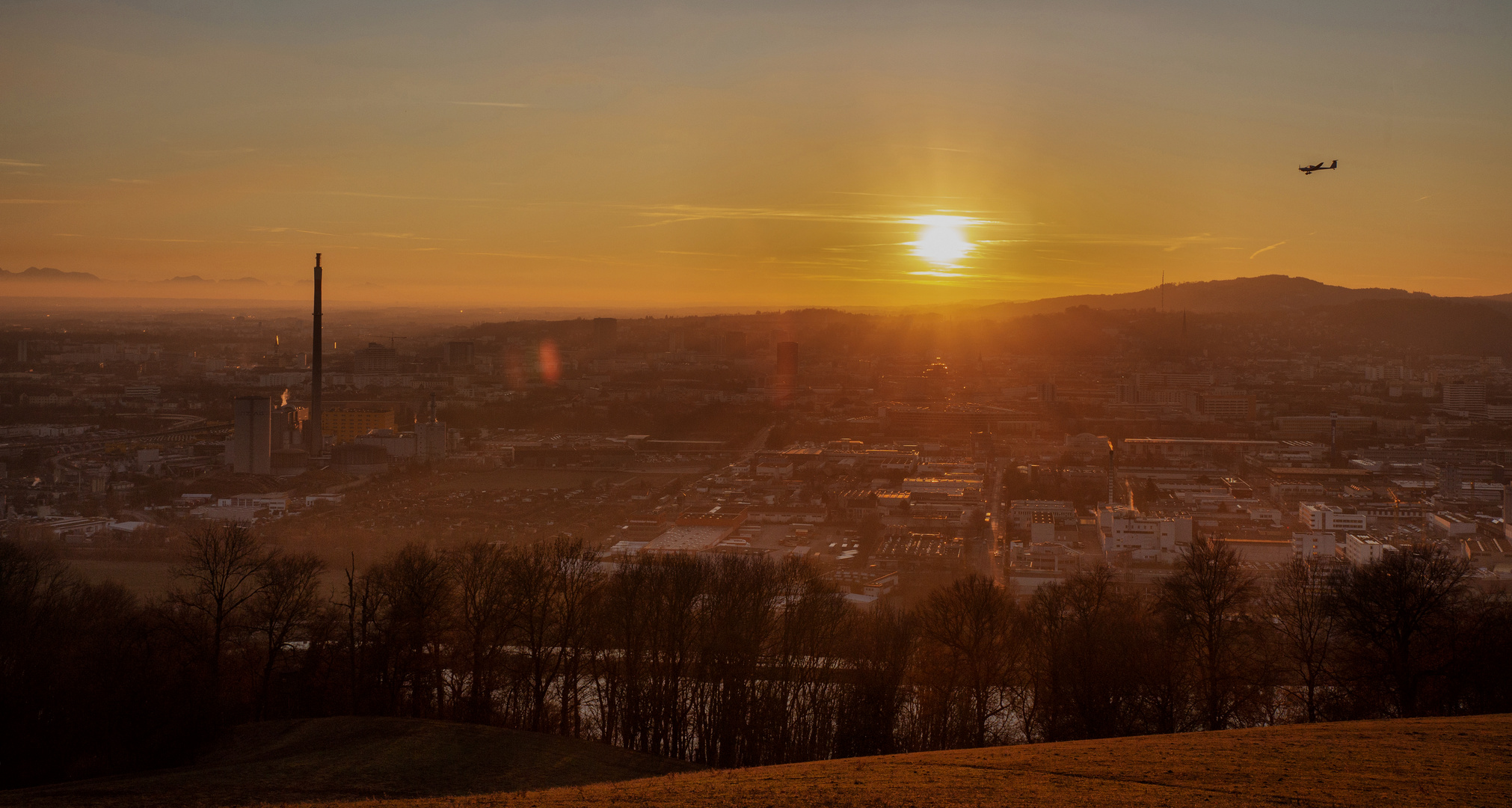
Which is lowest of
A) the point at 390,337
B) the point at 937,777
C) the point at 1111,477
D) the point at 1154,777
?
the point at 937,777

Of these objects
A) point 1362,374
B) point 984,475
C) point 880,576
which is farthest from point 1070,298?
point 880,576

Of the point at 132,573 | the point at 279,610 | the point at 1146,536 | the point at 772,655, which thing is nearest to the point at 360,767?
the point at 279,610

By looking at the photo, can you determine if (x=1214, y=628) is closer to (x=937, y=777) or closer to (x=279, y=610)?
(x=937, y=777)

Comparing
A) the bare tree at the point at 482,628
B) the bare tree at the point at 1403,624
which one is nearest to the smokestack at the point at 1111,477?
the bare tree at the point at 1403,624

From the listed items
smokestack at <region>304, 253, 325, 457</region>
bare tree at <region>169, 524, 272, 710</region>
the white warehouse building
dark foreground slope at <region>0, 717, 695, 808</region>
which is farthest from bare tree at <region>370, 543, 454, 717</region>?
smokestack at <region>304, 253, 325, 457</region>

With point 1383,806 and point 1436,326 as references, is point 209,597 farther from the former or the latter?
point 1436,326

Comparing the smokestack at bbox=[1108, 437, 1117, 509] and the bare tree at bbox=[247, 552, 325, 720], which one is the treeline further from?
the smokestack at bbox=[1108, 437, 1117, 509]
